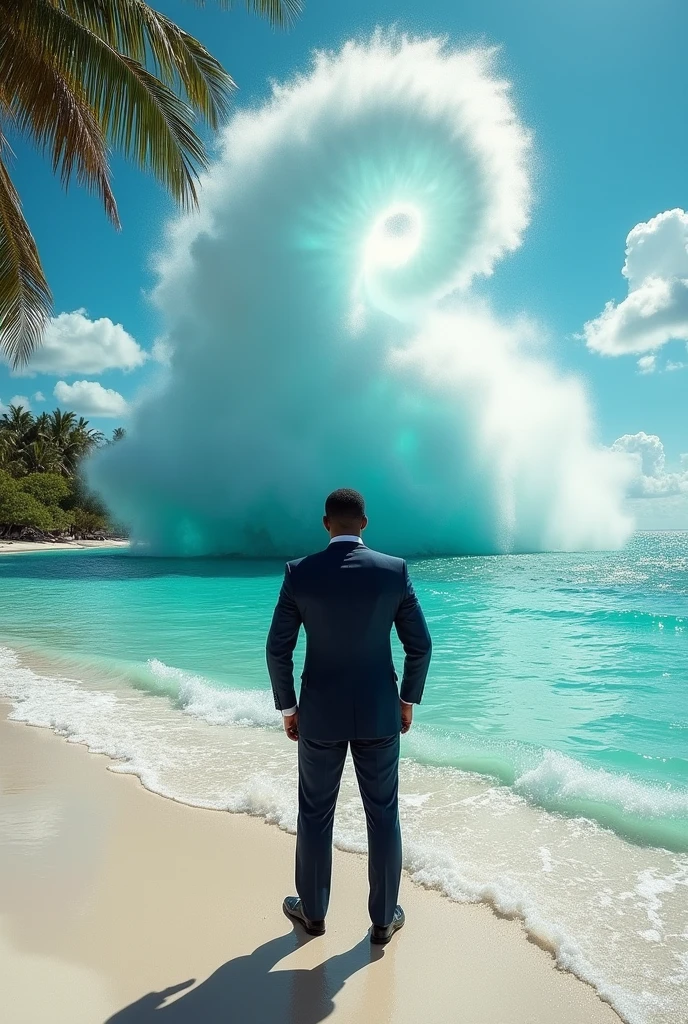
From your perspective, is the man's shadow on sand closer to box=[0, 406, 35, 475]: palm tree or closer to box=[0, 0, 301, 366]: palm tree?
box=[0, 0, 301, 366]: palm tree

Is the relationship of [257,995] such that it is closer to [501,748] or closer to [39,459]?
[501,748]

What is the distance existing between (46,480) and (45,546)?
7.42 metres

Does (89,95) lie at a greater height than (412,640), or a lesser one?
greater

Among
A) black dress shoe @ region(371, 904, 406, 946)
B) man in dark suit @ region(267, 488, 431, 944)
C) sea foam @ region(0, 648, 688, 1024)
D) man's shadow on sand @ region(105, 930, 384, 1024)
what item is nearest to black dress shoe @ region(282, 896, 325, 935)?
man in dark suit @ region(267, 488, 431, 944)

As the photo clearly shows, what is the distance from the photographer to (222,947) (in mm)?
2928

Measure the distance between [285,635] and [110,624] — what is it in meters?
14.5

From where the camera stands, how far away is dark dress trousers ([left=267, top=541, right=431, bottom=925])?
9.15 feet

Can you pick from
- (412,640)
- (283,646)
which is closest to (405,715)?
(412,640)

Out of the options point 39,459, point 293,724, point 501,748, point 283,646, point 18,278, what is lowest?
point 501,748

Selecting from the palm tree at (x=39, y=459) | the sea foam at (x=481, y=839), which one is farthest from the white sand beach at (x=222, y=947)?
the palm tree at (x=39, y=459)

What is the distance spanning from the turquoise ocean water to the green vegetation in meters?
49.1

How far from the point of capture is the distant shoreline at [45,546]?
58.2m

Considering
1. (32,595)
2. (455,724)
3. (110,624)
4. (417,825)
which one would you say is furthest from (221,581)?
(417,825)

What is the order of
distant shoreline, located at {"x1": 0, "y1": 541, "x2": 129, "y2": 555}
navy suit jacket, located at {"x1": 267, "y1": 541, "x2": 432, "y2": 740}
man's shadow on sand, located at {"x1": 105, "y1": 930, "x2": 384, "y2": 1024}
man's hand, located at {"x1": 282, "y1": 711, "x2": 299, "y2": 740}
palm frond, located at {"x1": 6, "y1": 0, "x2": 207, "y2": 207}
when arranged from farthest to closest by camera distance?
distant shoreline, located at {"x1": 0, "y1": 541, "x2": 129, "y2": 555} < palm frond, located at {"x1": 6, "y1": 0, "x2": 207, "y2": 207} < man's hand, located at {"x1": 282, "y1": 711, "x2": 299, "y2": 740} < navy suit jacket, located at {"x1": 267, "y1": 541, "x2": 432, "y2": 740} < man's shadow on sand, located at {"x1": 105, "y1": 930, "x2": 384, "y2": 1024}
